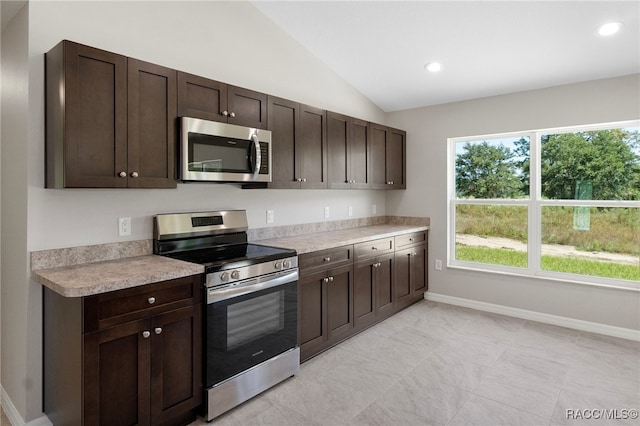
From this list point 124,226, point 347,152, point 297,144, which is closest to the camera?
point 124,226

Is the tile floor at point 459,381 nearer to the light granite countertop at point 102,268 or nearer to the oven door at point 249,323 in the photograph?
the oven door at point 249,323

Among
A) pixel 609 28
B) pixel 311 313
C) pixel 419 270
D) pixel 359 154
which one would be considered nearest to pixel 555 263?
pixel 419 270

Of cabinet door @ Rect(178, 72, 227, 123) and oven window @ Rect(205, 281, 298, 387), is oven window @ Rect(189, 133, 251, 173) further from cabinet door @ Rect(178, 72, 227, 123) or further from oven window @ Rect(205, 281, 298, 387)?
oven window @ Rect(205, 281, 298, 387)

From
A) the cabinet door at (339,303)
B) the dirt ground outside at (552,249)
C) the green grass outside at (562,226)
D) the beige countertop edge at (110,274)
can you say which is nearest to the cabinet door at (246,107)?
the beige countertop edge at (110,274)

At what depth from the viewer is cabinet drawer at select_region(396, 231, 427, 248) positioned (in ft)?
13.6

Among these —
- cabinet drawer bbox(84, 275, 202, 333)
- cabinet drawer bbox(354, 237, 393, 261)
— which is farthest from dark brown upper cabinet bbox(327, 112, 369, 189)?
cabinet drawer bbox(84, 275, 202, 333)

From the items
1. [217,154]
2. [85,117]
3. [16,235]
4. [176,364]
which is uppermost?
[85,117]

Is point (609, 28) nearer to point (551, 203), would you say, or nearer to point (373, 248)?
point (551, 203)

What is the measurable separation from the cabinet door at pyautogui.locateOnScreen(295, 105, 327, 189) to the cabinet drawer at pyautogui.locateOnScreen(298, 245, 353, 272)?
A: 0.63m

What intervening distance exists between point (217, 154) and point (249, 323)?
1.15 m

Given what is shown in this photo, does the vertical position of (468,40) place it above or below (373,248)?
above

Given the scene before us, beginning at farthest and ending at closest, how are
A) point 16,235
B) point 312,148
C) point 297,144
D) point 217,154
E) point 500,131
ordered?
point 500,131 < point 312,148 < point 297,144 < point 217,154 < point 16,235

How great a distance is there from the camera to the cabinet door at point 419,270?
444cm

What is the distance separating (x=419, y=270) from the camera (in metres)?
4.57
